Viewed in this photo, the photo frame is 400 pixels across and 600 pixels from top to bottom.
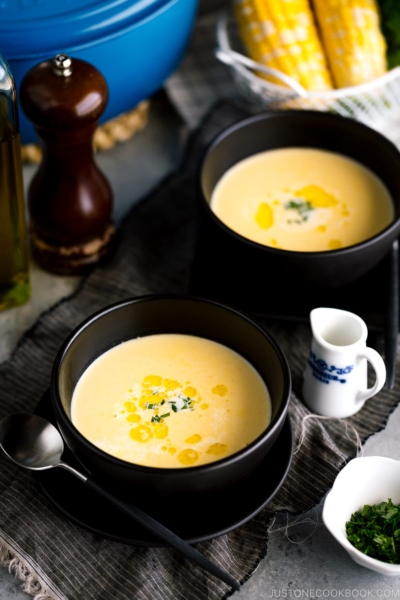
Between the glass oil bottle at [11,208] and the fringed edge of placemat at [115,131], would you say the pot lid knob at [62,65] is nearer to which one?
the glass oil bottle at [11,208]

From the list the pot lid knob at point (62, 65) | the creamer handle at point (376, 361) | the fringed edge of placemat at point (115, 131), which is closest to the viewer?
the creamer handle at point (376, 361)

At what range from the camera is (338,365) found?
4.34ft

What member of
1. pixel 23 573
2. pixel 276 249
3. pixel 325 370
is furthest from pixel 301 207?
pixel 23 573

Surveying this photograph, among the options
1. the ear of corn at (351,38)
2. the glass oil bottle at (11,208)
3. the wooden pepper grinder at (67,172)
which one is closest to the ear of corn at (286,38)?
the ear of corn at (351,38)

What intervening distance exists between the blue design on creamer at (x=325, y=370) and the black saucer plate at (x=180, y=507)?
6.7 inches

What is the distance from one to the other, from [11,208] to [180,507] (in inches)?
26.8

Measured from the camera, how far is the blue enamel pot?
1.52 metres

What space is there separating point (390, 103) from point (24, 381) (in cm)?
109

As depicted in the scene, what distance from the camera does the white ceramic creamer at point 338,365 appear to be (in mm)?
1301

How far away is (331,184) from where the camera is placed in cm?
169

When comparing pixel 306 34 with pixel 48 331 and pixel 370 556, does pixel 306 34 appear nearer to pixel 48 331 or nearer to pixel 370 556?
pixel 48 331

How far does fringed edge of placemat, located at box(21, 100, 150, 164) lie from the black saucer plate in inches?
37.6

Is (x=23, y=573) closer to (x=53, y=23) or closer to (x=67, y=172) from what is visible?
(x=67, y=172)

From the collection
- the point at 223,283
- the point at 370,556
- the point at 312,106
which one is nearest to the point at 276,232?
the point at 223,283
